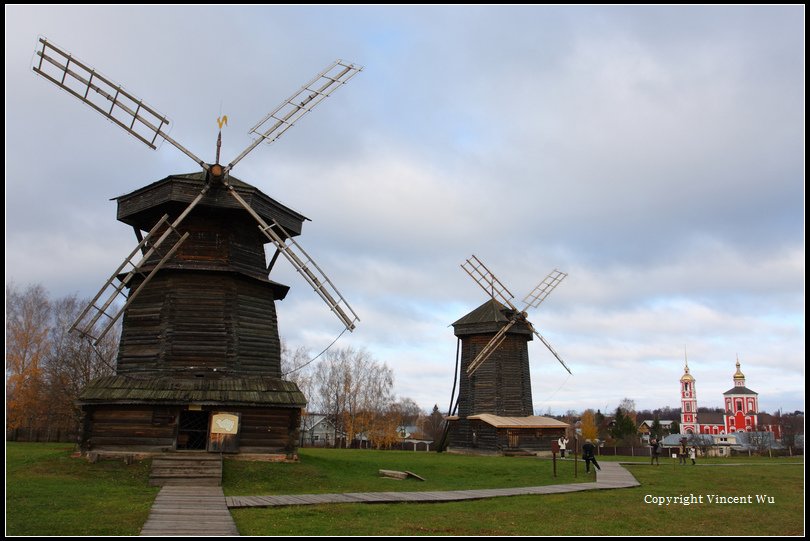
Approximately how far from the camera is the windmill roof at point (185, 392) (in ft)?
64.6

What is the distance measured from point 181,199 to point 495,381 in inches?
1031

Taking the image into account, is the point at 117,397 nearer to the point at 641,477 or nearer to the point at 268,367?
the point at 268,367

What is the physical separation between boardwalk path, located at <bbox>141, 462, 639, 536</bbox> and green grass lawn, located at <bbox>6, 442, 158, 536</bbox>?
0.39 meters

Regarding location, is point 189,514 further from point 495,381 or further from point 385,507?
point 495,381

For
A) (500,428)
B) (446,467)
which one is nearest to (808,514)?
(446,467)

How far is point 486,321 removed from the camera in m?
42.4


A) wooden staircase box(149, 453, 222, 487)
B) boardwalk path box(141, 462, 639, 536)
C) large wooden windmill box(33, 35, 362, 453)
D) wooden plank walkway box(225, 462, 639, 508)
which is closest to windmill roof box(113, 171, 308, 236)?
large wooden windmill box(33, 35, 362, 453)

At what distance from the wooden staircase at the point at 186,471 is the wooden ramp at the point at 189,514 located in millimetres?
1160

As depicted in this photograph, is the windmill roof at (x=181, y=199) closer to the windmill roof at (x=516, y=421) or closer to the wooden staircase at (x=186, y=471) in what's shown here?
the wooden staircase at (x=186, y=471)

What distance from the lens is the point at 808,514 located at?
531 inches

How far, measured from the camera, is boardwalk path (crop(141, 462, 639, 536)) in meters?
10.8

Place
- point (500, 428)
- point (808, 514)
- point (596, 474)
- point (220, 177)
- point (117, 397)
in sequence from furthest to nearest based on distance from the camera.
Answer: point (500, 428), point (596, 474), point (220, 177), point (117, 397), point (808, 514)

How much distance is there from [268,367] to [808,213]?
706 inches

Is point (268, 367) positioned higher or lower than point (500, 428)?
higher
